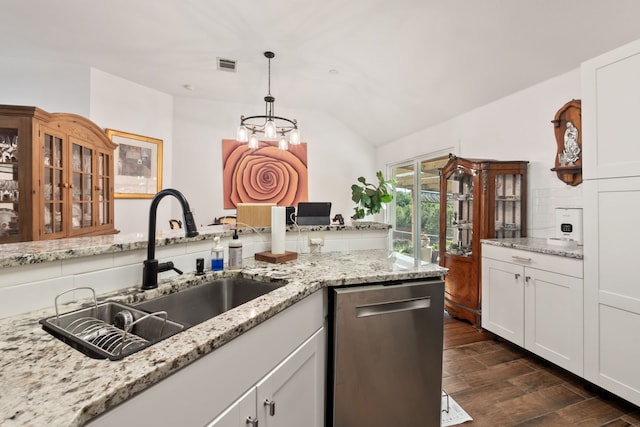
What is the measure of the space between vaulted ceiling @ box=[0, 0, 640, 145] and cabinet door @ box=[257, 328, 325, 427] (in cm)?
248

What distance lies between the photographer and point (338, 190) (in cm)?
514

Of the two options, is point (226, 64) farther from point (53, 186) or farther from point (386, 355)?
point (386, 355)

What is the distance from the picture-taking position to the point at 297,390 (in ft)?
3.60

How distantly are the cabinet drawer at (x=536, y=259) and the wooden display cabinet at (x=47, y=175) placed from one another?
12.2 feet

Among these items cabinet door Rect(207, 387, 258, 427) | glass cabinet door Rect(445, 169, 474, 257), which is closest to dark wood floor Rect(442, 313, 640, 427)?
glass cabinet door Rect(445, 169, 474, 257)

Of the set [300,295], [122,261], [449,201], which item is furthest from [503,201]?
A: [122,261]

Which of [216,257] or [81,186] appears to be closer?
[216,257]

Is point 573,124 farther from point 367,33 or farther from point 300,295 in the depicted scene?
point 300,295

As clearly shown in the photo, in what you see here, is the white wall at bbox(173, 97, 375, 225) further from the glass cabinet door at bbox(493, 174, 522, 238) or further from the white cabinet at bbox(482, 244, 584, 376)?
the white cabinet at bbox(482, 244, 584, 376)

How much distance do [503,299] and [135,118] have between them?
4515 millimetres

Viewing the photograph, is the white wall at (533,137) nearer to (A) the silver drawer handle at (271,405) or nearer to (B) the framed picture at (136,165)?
(A) the silver drawer handle at (271,405)

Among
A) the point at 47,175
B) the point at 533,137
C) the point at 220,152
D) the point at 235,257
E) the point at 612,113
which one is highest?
the point at 220,152

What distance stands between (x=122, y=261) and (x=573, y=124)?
3204 mm

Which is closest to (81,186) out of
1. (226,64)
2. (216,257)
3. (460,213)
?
(226,64)
